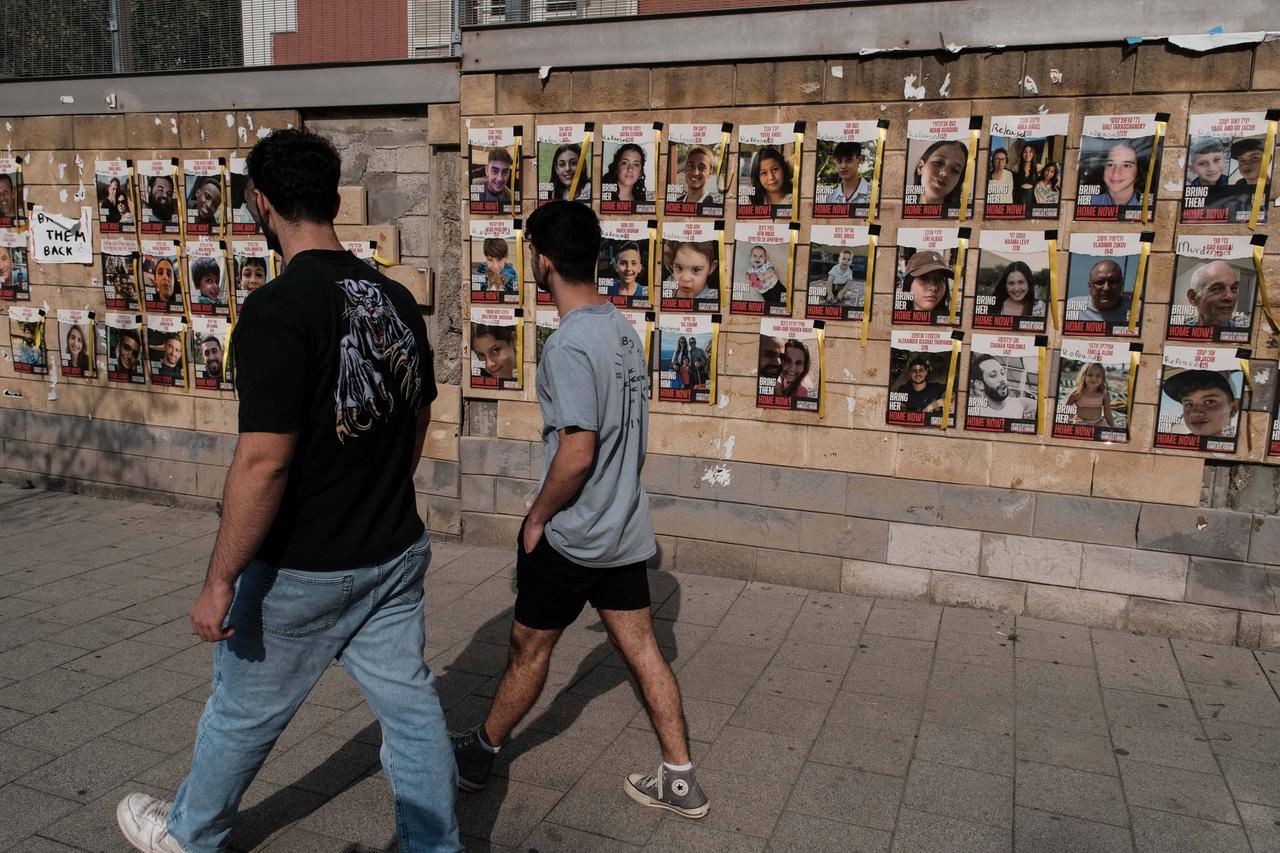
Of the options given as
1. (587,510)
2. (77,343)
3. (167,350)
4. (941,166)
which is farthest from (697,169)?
(77,343)

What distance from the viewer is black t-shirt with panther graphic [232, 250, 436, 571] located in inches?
97.4

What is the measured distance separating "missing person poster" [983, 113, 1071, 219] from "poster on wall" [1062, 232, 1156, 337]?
0.90 ft

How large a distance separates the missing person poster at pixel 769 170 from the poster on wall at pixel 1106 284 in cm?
151

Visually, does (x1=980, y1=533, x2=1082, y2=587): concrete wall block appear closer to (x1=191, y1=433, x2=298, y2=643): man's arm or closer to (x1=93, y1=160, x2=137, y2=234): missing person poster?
(x1=191, y1=433, x2=298, y2=643): man's arm

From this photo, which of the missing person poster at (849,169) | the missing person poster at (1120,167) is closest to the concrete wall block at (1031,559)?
the missing person poster at (1120,167)

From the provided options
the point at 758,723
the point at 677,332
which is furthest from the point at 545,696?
the point at 677,332

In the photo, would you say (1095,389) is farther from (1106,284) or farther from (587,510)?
(587,510)

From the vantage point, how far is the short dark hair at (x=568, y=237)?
3277 millimetres

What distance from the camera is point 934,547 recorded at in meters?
5.49

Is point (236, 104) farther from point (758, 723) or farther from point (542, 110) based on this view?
point (758, 723)

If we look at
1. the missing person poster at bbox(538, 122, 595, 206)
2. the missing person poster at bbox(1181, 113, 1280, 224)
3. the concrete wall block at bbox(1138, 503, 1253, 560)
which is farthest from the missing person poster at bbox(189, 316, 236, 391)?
the missing person poster at bbox(1181, 113, 1280, 224)

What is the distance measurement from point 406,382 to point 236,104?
5132 mm

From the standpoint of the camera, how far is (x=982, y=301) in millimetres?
5270

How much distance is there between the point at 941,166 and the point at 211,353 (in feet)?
17.0
